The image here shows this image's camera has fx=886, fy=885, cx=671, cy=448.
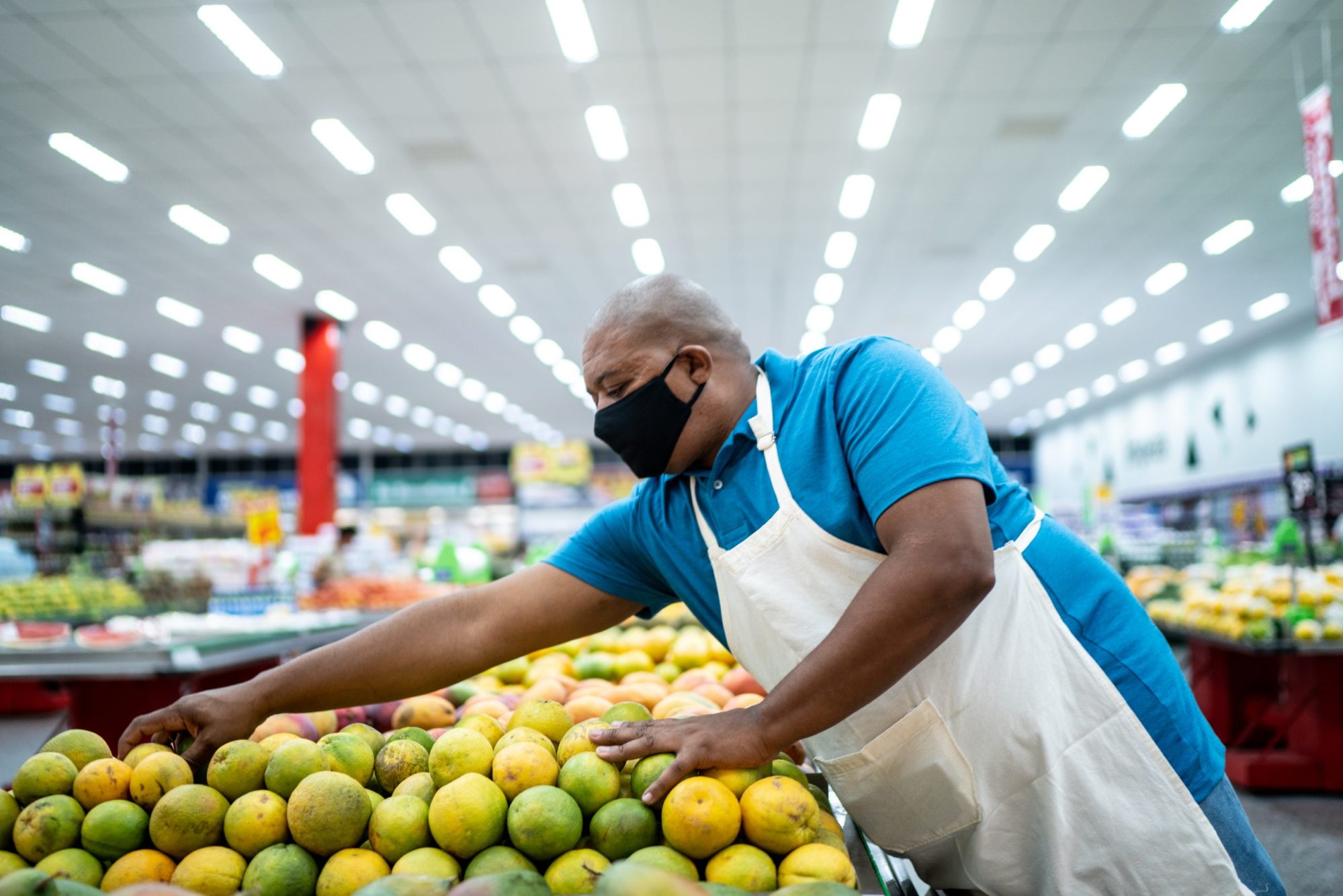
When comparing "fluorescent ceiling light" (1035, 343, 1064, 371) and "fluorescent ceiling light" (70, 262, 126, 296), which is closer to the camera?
"fluorescent ceiling light" (70, 262, 126, 296)

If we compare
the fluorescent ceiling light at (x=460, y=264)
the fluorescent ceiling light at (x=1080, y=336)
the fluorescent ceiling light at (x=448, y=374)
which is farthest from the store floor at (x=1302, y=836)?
the fluorescent ceiling light at (x=448, y=374)

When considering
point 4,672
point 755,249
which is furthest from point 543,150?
point 4,672

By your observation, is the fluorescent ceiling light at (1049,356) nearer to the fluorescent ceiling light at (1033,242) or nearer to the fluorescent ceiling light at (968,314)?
the fluorescent ceiling light at (968,314)

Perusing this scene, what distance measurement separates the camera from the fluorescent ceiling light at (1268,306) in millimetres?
13594

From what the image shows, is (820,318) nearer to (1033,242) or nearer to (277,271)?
(1033,242)

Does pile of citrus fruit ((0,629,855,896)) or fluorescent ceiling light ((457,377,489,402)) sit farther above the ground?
fluorescent ceiling light ((457,377,489,402))

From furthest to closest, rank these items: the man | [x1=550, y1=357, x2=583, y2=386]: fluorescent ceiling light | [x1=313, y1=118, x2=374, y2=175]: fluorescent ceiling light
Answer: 1. [x1=550, y1=357, x2=583, y2=386]: fluorescent ceiling light
2. [x1=313, y1=118, x2=374, y2=175]: fluorescent ceiling light
3. the man

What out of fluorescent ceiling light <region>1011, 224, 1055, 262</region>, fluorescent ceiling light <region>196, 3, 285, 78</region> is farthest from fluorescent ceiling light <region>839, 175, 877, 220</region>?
fluorescent ceiling light <region>196, 3, 285, 78</region>

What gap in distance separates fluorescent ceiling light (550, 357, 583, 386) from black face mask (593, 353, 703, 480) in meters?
15.1

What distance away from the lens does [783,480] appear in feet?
4.64

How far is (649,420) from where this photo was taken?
152 centimetres

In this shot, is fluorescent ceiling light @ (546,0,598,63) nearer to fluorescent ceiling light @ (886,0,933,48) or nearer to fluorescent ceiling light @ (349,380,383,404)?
fluorescent ceiling light @ (886,0,933,48)

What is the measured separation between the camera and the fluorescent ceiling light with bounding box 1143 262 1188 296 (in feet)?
39.2

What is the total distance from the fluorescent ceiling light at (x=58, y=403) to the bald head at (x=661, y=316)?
22252mm
